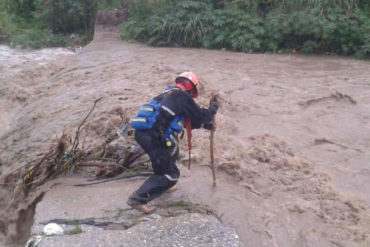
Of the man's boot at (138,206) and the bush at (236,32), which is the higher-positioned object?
the bush at (236,32)

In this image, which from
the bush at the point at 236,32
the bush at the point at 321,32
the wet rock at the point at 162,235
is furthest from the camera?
the bush at the point at 236,32

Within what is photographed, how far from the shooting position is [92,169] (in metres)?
4.95

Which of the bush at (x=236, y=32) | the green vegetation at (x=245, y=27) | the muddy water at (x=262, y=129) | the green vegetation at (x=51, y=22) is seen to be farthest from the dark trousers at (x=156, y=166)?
the green vegetation at (x=51, y=22)

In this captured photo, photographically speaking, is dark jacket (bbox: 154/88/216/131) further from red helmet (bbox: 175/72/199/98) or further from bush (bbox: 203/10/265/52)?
bush (bbox: 203/10/265/52)

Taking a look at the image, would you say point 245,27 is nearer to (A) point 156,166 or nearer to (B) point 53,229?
(A) point 156,166

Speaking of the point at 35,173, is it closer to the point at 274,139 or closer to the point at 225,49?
the point at 274,139

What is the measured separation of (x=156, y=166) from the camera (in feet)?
12.6

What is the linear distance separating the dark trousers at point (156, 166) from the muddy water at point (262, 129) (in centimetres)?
47

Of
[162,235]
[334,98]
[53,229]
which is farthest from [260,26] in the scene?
[53,229]

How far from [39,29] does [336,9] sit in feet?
35.0

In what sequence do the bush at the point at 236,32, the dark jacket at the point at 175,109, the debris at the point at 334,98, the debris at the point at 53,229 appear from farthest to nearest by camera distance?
the bush at the point at 236,32
the debris at the point at 334,98
the dark jacket at the point at 175,109
the debris at the point at 53,229

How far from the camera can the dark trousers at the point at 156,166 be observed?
3.76 meters

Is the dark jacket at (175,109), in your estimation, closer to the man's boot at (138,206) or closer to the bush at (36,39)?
the man's boot at (138,206)

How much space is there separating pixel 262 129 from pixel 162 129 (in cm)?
288
